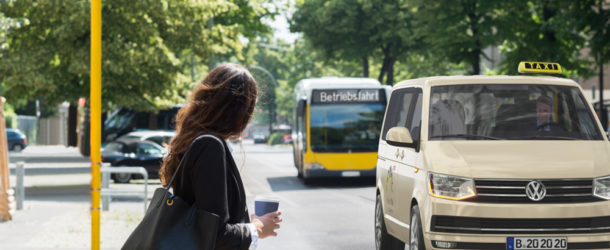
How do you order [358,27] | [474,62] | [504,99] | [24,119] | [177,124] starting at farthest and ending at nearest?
1. [24,119]
2. [358,27]
3. [474,62]
4. [504,99]
5. [177,124]

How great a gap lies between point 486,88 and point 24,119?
6502cm

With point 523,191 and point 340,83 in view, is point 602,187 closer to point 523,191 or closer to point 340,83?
point 523,191

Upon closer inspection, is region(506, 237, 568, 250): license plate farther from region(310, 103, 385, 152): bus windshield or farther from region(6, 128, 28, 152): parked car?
region(6, 128, 28, 152): parked car

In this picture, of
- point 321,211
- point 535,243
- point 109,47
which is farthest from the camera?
point 109,47

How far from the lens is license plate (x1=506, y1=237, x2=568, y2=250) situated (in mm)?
7156

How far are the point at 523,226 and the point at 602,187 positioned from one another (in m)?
0.77

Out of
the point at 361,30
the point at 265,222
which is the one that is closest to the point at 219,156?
the point at 265,222

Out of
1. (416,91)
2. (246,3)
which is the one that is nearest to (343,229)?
(416,91)

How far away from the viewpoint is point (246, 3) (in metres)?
37.4

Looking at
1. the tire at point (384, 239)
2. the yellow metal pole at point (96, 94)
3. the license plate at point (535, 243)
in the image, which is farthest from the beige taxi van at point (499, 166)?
the yellow metal pole at point (96, 94)

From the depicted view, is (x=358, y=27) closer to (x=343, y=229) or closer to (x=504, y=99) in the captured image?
(x=343, y=229)

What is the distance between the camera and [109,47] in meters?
21.7

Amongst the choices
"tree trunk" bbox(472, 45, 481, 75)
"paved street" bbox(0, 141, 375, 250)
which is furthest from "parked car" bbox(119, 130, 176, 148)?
"tree trunk" bbox(472, 45, 481, 75)

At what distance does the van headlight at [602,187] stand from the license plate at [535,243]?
512 mm
